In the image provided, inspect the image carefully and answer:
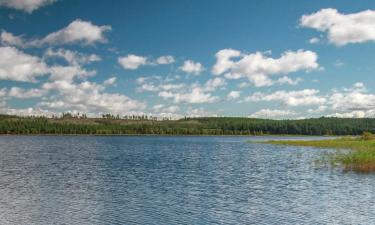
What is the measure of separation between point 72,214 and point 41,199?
27.0 ft

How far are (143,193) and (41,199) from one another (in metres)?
10.5

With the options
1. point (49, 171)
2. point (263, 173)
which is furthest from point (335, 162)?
point (49, 171)

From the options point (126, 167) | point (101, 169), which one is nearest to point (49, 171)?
point (101, 169)

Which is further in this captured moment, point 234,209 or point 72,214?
point 234,209

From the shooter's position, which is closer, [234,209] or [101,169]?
[234,209]

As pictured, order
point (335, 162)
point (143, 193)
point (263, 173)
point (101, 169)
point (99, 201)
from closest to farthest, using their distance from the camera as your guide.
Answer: point (99, 201), point (143, 193), point (263, 173), point (101, 169), point (335, 162)

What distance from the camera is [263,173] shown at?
2662 inches

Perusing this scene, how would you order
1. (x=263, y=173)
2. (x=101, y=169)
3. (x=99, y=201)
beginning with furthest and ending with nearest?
(x=101, y=169), (x=263, y=173), (x=99, y=201)

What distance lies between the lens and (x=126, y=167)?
77.0m

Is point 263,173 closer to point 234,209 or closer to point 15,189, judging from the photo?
point 234,209

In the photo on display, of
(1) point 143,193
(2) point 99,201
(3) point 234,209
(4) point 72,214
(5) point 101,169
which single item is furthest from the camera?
(5) point 101,169

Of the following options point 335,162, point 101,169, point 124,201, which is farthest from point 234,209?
point 335,162

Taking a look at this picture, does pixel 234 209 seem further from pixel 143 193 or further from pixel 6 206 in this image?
pixel 6 206

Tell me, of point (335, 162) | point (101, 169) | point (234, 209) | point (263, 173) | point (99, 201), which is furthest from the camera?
point (335, 162)
